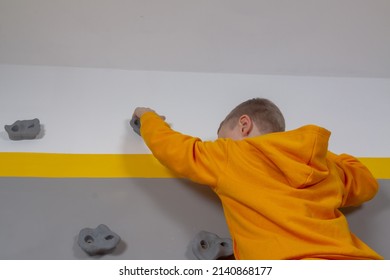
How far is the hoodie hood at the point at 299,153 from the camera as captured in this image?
88 cm

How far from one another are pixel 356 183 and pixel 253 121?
276mm

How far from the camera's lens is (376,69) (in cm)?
135

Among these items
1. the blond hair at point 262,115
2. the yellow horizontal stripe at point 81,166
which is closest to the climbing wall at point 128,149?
the yellow horizontal stripe at point 81,166

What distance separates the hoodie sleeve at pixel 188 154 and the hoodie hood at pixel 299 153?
0.09 m

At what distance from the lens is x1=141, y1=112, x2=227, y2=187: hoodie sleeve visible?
0.93 metres

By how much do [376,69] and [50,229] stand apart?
1.03 meters

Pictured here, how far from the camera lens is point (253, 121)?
41.7 inches

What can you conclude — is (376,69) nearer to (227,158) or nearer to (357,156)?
(357,156)

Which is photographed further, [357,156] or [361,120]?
[361,120]

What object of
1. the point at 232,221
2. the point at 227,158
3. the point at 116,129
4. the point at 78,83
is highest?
the point at 78,83

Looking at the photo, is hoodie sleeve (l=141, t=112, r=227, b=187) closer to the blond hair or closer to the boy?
the boy

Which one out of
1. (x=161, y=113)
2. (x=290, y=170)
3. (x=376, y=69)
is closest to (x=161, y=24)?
(x=161, y=113)

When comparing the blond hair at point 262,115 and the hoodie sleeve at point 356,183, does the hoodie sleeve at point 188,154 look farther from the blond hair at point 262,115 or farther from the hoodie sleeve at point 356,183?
the hoodie sleeve at point 356,183

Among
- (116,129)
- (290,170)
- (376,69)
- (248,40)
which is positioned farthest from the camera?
(376,69)
